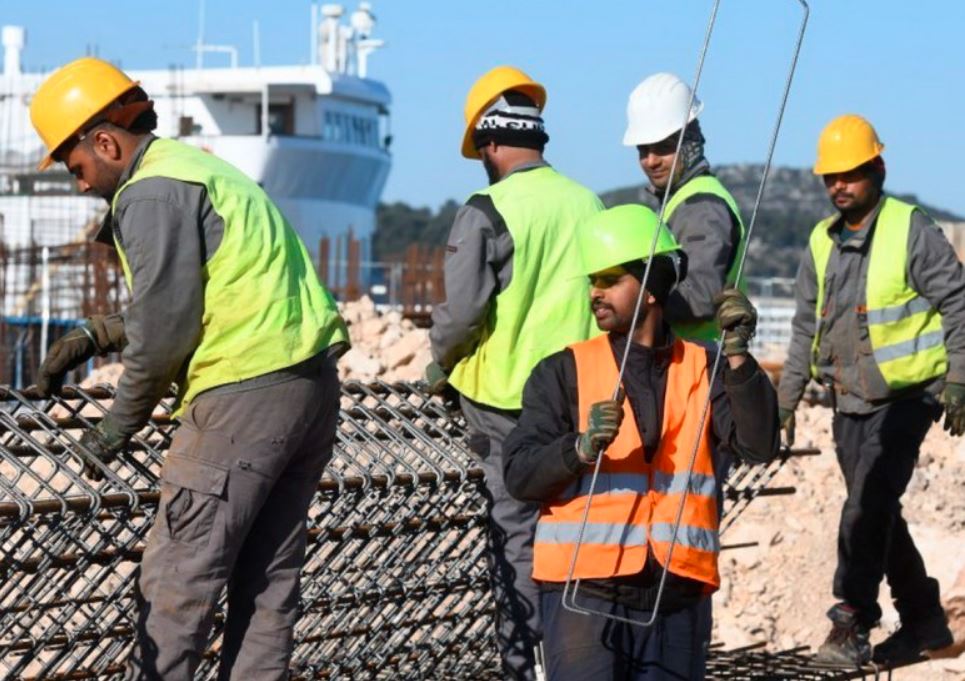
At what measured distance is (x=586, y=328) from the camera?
645 centimetres

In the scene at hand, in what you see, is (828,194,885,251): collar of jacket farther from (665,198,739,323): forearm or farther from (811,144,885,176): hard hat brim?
(665,198,739,323): forearm

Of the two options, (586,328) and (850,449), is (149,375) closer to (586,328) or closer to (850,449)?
(586,328)

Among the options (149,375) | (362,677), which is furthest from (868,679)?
(149,375)

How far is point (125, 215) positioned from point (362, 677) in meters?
2.28

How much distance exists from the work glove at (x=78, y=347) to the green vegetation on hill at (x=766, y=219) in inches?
2315

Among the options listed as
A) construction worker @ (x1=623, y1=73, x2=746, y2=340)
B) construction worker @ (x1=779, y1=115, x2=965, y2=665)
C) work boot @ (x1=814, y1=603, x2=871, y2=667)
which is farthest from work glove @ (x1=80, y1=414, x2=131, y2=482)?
work boot @ (x1=814, y1=603, x2=871, y2=667)

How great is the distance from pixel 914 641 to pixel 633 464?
347cm

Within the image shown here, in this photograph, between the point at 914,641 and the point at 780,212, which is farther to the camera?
the point at 780,212

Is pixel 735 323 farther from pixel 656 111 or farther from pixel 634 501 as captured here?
pixel 656 111

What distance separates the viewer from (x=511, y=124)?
21.4 feet

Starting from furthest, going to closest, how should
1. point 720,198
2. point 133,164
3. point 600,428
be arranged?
point 720,198, point 133,164, point 600,428

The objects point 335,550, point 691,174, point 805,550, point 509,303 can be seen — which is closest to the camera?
point 335,550

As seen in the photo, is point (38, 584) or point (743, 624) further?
point (743, 624)

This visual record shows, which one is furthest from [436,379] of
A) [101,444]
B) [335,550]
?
[101,444]
